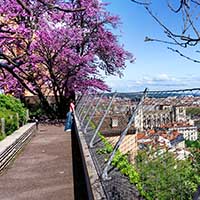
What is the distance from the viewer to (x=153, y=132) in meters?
3.96

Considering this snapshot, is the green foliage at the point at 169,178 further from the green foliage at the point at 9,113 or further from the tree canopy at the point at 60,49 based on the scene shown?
the tree canopy at the point at 60,49

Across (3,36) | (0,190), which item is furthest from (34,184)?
(3,36)

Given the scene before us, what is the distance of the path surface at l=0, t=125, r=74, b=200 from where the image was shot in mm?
5678

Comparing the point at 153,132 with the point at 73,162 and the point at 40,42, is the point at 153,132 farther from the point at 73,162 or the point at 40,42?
the point at 40,42

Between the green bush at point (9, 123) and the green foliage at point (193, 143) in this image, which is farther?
the green bush at point (9, 123)

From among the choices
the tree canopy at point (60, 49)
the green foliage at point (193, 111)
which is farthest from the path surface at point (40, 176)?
the tree canopy at point (60, 49)

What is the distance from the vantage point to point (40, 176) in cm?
686

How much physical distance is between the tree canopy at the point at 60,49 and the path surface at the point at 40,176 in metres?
10.3

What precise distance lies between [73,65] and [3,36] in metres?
3.99

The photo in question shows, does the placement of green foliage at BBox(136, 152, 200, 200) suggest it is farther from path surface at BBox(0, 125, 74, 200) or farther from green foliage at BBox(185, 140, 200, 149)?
path surface at BBox(0, 125, 74, 200)

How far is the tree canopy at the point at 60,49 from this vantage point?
64.4ft

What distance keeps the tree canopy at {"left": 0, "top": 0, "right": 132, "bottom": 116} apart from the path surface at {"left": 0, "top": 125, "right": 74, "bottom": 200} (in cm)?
1031

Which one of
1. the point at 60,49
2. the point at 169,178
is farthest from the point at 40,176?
the point at 60,49

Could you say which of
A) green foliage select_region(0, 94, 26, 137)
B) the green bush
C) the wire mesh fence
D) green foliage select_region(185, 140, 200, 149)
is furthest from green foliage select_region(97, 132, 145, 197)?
the green bush
